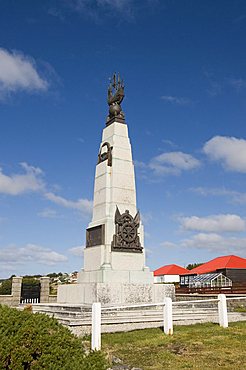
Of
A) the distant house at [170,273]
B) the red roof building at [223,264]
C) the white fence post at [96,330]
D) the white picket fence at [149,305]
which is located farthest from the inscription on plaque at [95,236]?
the distant house at [170,273]

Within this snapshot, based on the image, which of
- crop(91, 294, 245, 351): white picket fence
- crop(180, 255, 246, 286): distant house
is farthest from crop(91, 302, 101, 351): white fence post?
Result: crop(180, 255, 246, 286): distant house

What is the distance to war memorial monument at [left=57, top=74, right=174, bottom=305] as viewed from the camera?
1608 cm

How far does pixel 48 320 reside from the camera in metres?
4.74

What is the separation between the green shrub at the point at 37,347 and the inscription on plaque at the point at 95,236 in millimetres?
12543

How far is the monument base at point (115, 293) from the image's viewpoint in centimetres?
1541

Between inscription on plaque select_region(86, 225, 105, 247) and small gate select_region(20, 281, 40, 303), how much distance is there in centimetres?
747

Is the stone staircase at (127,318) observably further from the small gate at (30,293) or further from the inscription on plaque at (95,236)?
the small gate at (30,293)

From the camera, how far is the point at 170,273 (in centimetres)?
5381

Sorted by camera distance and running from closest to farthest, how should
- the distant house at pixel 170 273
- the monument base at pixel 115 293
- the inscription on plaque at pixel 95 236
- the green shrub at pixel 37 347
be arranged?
the green shrub at pixel 37 347 → the monument base at pixel 115 293 → the inscription on plaque at pixel 95 236 → the distant house at pixel 170 273

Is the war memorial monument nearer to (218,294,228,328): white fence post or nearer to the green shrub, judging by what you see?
(218,294,228,328): white fence post

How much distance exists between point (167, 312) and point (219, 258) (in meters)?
33.3

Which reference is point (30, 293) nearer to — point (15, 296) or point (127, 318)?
point (15, 296)

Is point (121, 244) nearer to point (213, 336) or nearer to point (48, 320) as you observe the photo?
point (213, 336)

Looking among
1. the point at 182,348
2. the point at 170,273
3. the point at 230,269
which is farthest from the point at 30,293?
the point at 170,273
